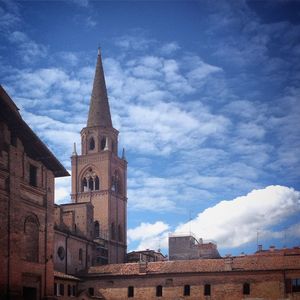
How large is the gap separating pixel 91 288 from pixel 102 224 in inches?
564

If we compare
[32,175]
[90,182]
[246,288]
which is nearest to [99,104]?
[90,182]

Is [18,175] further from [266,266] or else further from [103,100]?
[103,100]

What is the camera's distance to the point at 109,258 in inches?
2222

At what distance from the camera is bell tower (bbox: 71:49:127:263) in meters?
59.6

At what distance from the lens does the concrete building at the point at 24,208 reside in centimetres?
2144

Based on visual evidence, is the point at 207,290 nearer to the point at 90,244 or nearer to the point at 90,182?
the point at 90,244

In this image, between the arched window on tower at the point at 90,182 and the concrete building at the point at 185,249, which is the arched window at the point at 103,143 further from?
the concrete building at the point at 185,249

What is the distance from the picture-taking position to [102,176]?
60875mm

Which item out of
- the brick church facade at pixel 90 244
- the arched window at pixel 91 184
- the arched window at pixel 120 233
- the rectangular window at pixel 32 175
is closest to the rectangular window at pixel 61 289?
the brick church facade at pixel 90 244

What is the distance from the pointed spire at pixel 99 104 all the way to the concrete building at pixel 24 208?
3652 centimetres

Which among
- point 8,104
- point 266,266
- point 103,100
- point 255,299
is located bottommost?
point 255,299

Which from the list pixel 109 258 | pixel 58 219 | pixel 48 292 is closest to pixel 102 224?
pixel 109 258

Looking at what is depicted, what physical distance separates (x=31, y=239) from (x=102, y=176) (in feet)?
122

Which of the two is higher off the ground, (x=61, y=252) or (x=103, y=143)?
(x=103, y=143)
